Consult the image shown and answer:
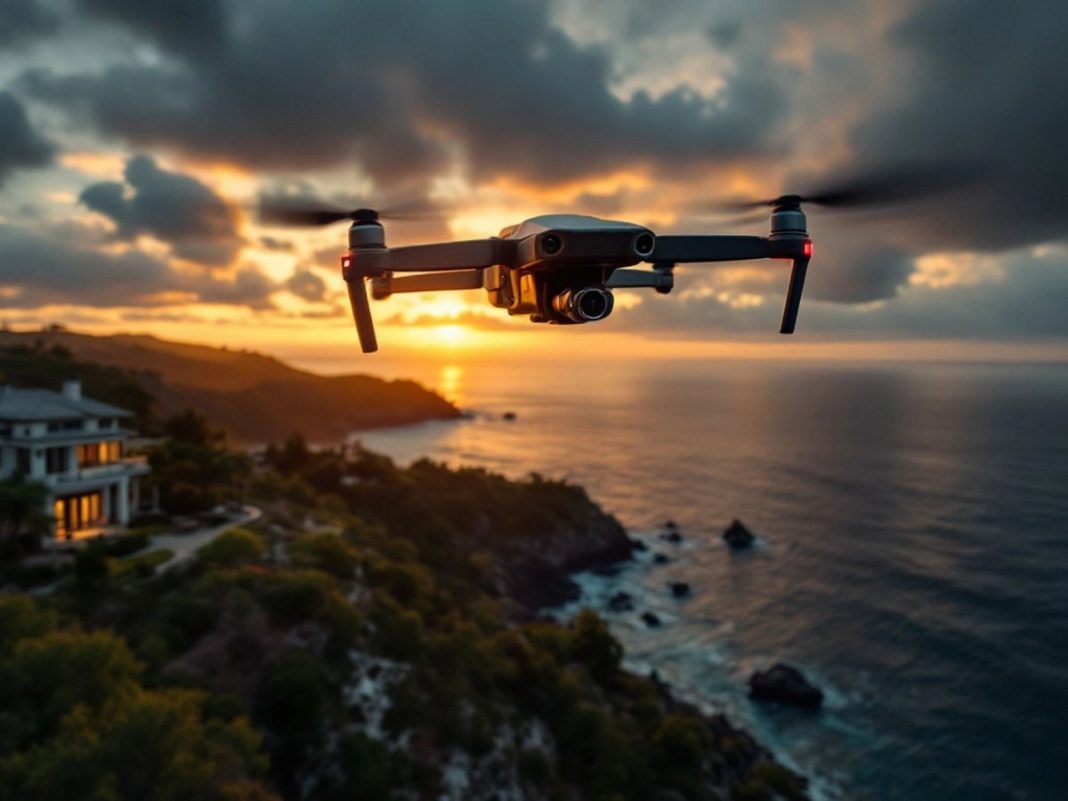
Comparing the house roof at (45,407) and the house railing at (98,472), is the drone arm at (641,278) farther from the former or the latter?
the house roof at (45,407)

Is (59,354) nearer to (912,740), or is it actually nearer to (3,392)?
(3,392)

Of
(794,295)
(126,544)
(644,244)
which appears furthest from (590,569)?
(644,244)

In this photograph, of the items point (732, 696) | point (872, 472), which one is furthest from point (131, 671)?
point (872, 472)

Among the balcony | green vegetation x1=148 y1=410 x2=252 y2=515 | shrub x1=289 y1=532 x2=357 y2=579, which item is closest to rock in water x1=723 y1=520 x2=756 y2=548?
shrub x1=289 y1=532 x2=357 y2=579

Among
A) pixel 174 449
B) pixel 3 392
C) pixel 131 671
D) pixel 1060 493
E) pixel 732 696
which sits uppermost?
pixel 3 392

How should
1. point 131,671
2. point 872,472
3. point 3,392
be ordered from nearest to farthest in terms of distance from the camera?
point 131,671 → point 3,392 → point 872,472

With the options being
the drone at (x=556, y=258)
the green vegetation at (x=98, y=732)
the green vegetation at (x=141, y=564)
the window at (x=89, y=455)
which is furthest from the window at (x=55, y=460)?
the drone at (x=556, y=258)
